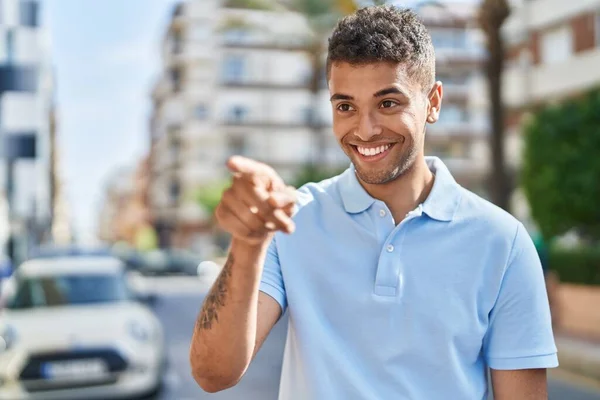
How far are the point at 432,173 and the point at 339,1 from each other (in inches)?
514

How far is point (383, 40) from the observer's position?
1747 mm

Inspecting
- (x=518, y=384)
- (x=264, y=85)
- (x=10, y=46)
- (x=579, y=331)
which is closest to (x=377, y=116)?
(x=518, y=384)

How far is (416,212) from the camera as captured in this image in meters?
1.83

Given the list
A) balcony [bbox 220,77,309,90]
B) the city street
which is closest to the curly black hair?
the city street

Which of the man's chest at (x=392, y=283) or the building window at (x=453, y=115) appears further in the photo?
the building window at (x=453, y=115)

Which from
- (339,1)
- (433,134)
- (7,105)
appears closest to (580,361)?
(339,1)

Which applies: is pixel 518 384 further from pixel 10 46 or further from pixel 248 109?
pixel 248 109

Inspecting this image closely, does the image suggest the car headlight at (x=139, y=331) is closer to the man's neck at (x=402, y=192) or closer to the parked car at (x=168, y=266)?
the man's neck at (x=402, y=192)

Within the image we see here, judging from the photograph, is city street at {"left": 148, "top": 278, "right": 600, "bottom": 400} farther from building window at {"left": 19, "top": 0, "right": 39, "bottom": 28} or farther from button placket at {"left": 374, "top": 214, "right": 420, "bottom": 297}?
building window at {"left": 19, "top": 0, "right": 39, "bottom": 28}

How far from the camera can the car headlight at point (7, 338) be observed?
7.25 metres

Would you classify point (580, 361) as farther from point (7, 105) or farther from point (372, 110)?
point (7, 105)

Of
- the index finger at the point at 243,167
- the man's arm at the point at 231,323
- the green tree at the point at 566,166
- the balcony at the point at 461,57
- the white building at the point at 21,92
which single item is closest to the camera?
the index finger at the point at 243,167

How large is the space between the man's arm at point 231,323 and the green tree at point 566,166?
18.9 metres

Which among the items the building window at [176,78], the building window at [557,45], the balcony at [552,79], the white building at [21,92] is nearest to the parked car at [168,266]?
the white building at [21,92]
